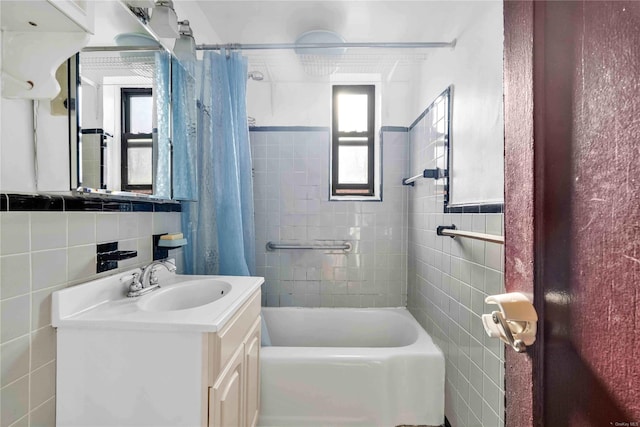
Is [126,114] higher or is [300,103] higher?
[300,103]

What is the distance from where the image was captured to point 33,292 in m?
0.75

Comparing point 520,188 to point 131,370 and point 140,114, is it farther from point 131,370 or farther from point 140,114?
point 140,114

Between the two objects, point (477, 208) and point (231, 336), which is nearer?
point (231, 336)

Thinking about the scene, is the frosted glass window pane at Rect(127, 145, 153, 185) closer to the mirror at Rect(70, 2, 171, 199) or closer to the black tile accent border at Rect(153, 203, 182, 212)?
the mirror at Rect(70, 2, 171, 199)

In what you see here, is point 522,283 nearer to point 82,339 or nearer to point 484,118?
point 484,118

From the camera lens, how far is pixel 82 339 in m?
0.82

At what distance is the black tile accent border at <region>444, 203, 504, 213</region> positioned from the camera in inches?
40.6

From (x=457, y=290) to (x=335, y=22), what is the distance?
5.62 ft

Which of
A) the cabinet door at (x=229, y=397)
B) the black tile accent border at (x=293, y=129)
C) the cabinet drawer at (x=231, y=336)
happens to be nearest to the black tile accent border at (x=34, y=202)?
the cabinet drawer at (x=231, y=336)

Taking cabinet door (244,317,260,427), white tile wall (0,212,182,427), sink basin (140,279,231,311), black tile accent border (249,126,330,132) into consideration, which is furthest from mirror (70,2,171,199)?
black tile accent border (249,126,330,132)

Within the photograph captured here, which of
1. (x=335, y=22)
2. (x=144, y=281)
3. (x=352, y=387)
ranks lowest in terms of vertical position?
(x=352, y=387)

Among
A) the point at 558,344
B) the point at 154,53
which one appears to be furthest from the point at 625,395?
the point at 154,53

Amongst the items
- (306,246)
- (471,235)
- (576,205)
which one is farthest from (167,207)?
(576,205)

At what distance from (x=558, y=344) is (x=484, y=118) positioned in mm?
1032
